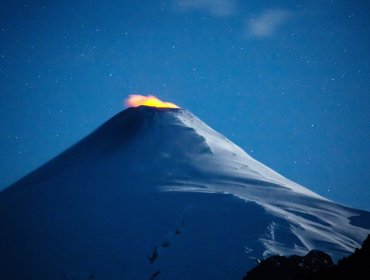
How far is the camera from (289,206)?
19.9 m

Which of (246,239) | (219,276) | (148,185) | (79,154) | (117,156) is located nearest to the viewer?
(219,276)

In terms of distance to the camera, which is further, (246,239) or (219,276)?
(246,239)

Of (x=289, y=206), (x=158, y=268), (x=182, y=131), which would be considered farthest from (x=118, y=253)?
(x=182, y=131)

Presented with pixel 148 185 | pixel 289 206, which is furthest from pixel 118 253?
pixel 289 206

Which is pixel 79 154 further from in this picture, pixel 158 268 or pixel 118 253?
pixel 158 268

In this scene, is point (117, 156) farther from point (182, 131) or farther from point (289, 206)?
point (289, 206)

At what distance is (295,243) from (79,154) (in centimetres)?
2182

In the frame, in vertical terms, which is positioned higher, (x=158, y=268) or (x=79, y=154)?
(x=79, y=154)

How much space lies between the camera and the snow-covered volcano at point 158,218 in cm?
1466

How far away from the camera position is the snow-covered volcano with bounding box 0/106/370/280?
14.7 m

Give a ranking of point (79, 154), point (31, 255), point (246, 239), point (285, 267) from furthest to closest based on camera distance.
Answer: point (79, 154) < point (31, 255) < point (246, 239) < point (285, 267)

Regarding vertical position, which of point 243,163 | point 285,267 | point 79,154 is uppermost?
point 79,154

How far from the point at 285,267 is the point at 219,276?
3.75 meters

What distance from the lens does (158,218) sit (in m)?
18.2
